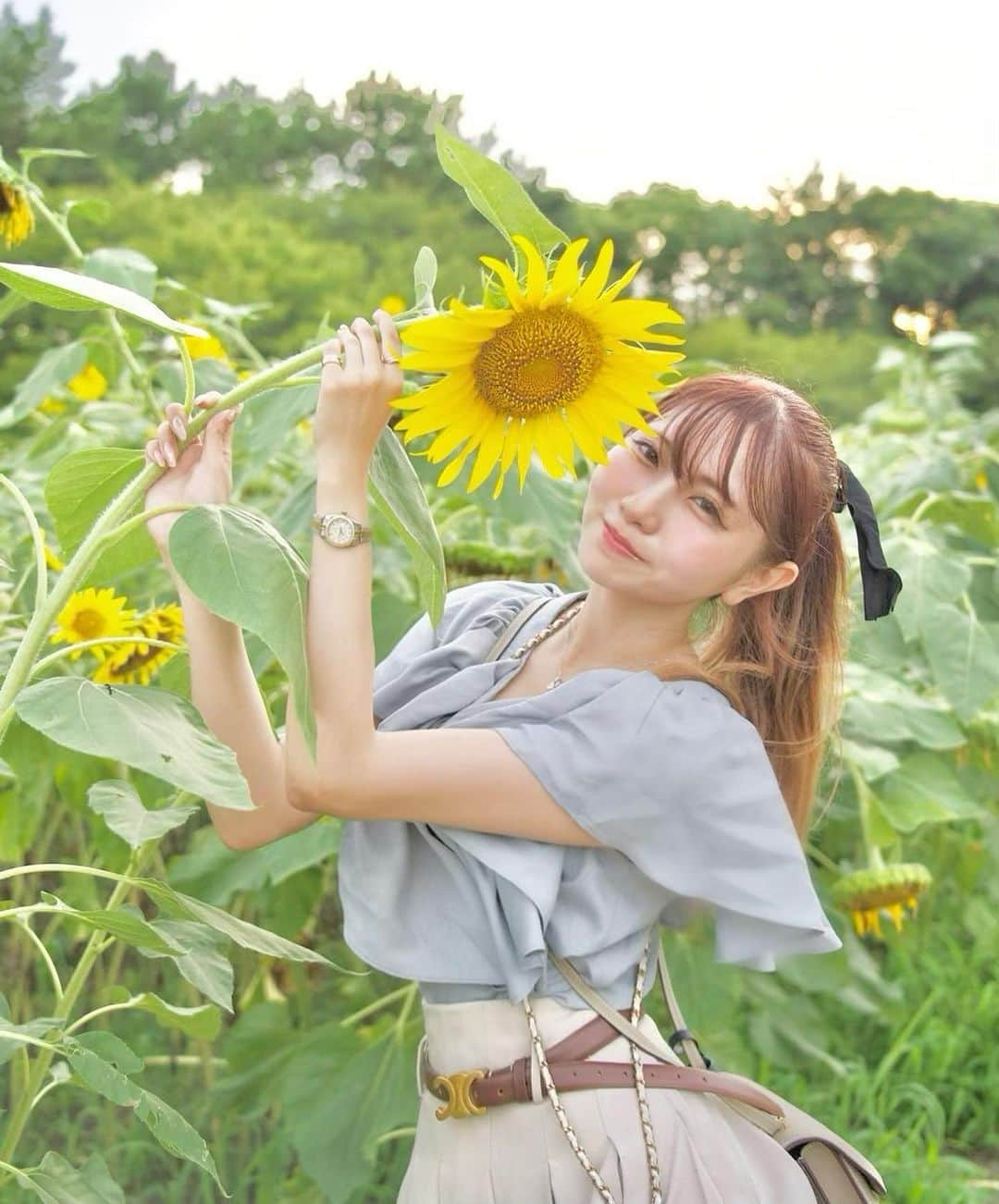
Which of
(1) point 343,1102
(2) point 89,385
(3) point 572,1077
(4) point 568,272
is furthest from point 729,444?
(2) point 89,385

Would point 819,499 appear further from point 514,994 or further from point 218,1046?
point 218,1046

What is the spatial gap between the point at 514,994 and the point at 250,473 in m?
0.69

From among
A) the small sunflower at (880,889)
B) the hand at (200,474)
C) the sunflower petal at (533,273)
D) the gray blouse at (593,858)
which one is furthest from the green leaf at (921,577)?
the sunflower petal at (533,273)

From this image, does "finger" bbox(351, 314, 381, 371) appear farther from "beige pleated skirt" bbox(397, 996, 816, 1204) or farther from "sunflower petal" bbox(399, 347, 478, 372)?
"beige pleated skirt" bbox(397, 996, 816, 1204)

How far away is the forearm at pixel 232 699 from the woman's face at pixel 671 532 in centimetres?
26

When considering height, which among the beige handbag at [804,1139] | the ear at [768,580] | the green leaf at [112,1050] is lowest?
the beige handbag at [804,1139]

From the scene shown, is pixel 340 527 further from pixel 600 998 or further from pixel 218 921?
pixel 600 998

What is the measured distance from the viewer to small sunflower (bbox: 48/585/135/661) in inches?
61.7

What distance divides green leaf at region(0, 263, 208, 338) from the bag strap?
53 cm

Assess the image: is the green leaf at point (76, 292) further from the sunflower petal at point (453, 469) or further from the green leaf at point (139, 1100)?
the green leaf at point (139, 1100)

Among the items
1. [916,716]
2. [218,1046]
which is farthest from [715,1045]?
[218,1046]

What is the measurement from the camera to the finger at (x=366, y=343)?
994 mm

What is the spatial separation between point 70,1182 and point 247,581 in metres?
0.41

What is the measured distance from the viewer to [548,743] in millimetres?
1205
